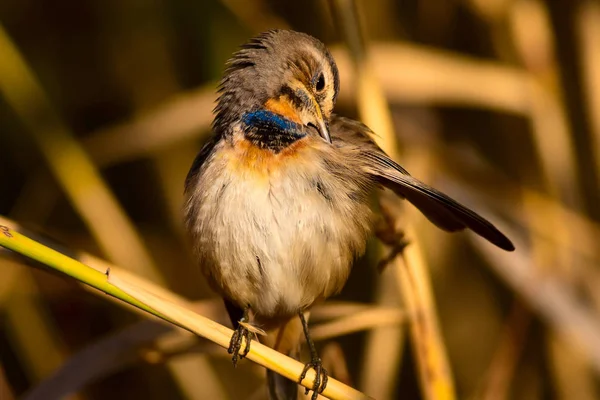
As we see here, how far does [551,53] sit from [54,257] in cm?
215

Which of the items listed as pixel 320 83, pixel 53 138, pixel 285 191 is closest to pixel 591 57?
pixel 320 83

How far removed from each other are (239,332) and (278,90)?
639mm

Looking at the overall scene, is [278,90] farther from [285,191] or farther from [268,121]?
[285,191]

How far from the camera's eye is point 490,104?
2920mm

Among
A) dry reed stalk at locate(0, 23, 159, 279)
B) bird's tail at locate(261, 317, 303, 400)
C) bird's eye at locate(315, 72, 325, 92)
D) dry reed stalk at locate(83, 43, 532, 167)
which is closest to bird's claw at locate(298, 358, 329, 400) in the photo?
bird's tail at locate(261, 317, 303, 400)

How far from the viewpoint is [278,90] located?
2.21 meters

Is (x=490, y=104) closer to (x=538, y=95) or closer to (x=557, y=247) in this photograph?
(x=538, y=95)

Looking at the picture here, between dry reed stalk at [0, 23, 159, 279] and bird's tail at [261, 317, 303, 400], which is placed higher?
dry reed stalk at [0, 23, 159, 279]

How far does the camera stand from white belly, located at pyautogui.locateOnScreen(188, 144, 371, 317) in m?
2.06

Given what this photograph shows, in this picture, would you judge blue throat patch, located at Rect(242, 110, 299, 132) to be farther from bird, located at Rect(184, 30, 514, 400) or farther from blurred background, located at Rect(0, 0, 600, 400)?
blurred background, located at Rect(0, 0, 600, 400)

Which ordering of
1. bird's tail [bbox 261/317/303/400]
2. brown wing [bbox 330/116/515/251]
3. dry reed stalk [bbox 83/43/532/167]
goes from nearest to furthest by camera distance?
1. brown wing [bbox 330/116/515/251]
2. bird's tail [bbox 261/317/303/400]
3. dry reed stalk [bbox 83/43/532/167]

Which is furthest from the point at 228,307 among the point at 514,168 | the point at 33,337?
the point at 514,168

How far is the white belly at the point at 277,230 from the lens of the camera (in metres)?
2.06

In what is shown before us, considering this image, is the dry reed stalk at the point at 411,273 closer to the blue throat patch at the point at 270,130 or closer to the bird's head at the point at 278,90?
the bird's head at the point at 278,90
